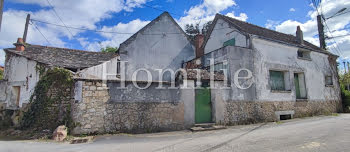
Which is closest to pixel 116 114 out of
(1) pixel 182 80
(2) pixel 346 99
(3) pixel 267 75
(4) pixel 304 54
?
(1) pixel 182 80

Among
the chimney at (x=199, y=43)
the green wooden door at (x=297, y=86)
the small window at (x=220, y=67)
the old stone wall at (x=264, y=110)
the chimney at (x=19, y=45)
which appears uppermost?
the chimney at (x=199, y=43)

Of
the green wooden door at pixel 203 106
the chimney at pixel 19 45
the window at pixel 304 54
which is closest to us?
the green wooden door at pixel 203 106

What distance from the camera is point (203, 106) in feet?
30.5

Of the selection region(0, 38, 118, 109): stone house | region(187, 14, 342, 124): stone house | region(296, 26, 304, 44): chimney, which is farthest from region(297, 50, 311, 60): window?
region(0, 38, 118, 109): stone house

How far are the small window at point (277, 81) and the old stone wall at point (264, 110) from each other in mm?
1094

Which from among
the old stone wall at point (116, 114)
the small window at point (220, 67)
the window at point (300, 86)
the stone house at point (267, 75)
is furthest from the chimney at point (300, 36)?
the old stone wall at point (116, 114)

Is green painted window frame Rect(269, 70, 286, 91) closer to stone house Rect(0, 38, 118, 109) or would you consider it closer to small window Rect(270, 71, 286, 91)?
small window Rect(270, 71, 286, 91)

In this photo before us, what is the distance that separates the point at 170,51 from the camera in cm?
1594

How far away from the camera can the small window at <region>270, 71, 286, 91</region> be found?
12252mm

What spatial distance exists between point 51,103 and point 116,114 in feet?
9.18

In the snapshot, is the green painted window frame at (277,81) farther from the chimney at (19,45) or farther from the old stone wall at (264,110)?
the chimney at (19,45)

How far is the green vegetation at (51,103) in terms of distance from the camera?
740 centimetres

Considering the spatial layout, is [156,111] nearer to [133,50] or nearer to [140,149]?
[140,149]

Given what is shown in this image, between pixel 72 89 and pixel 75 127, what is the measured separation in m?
1.51
